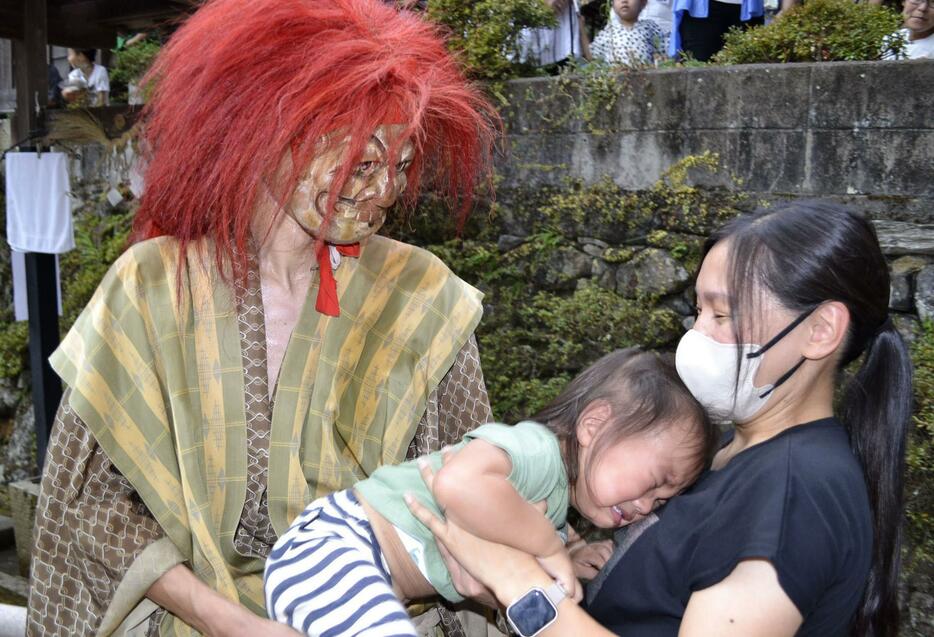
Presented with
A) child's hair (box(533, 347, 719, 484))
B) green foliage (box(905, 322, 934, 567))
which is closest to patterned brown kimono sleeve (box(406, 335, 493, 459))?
child's hair (box(533, 347, 719, 484))

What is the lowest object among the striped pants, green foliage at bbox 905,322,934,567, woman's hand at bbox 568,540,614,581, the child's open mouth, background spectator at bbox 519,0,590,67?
green foliage at bbox 905,322,934,567

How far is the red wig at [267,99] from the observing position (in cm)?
206

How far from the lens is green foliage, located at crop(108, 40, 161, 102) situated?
27.5 ft

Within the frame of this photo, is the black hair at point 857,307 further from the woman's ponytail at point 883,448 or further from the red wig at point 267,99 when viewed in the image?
the red wig at point 267,99

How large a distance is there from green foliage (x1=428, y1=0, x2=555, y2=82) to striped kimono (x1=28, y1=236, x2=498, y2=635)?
3195 millimetres

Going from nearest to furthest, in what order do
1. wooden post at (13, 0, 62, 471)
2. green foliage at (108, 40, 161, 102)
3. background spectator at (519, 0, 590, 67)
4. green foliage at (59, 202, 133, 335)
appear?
background spectator at (519, 0, 590, 67) < wooden post at (13, 0, 62, 471) < green foliage at (59, 202, 133, 335) < green foliage at (108, 40, 161, 102)

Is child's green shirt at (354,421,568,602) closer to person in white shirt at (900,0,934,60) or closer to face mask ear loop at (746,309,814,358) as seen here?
face mask ear loop at (746,309,814,358)

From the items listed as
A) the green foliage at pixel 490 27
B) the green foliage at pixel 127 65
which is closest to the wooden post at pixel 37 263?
the green foliage at pixel 127 65

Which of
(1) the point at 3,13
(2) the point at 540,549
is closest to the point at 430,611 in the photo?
(2) the point at 540,549

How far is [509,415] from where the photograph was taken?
17.4 feet

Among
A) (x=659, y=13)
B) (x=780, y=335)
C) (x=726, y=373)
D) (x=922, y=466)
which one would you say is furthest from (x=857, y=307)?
(x=659, y=13)

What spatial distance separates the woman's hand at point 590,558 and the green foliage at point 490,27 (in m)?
3.55

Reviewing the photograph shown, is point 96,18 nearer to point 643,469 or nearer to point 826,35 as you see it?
point 826,35

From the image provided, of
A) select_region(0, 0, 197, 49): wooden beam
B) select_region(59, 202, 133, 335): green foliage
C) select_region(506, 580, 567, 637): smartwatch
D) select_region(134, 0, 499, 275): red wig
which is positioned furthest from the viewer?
select_region(59, 202, 133, 335): green foliage
